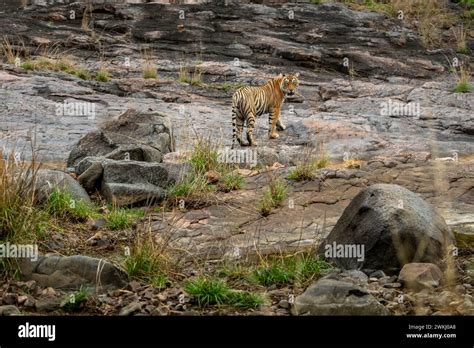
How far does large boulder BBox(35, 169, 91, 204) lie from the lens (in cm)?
920

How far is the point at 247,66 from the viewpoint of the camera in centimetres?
2020

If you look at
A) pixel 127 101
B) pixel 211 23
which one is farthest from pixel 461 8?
pixel 127 101

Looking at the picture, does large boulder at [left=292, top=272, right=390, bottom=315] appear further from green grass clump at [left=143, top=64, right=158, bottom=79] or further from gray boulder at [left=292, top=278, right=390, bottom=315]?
green grass clump at [left=143, top=64, right=158, bottom=79]

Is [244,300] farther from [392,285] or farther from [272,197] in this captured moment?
[272,197]

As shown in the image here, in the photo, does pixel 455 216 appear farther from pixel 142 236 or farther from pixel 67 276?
pixel 67 276

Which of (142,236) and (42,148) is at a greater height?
(142,236)

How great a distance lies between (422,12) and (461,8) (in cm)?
182

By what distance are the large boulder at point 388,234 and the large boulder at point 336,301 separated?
1.22 metres

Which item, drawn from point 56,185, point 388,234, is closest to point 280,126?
point 56,185

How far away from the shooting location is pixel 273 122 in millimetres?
15227

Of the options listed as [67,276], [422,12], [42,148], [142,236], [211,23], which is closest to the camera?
[67,276]

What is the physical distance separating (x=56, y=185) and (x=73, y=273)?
9.77 ft

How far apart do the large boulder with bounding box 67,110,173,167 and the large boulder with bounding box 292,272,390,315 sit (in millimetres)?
6433

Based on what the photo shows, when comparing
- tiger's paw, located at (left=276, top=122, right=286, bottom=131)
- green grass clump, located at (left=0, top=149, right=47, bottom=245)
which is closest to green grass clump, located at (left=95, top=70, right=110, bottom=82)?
tiger's paw, located at (left=276, top=122, right=286, bottom=131)
